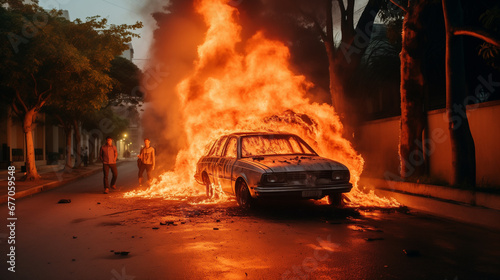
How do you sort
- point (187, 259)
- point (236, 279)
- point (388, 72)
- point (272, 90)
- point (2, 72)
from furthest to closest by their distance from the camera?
point (388, 72) → point (2, 72) → point (272, 90) → point (187, 259) → point (236, 279)

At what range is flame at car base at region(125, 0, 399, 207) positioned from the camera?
12484 millimetres

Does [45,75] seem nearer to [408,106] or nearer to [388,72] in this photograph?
[408,106]

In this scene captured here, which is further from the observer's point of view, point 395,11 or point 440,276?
point 395,11

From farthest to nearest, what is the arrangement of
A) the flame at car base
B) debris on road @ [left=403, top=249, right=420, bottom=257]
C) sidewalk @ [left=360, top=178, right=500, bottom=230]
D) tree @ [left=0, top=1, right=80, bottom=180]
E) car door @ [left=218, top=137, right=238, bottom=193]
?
tree @ [left=0, top=1, right=80, bottom=180]
the flame at car base
car door @ [left=218, top=137, right=238, bottom=193]
sidewalk @ [left=360, top=178, right=500, bottom=230]
debris on road @ [left=403, top=249, right=420, bottom=257]

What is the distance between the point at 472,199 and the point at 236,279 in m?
A: 5.97

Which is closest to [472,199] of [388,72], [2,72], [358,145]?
[358,145]

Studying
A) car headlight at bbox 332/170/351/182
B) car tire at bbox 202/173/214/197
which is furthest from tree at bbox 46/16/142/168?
car headlight at bbox 332/170/351/182

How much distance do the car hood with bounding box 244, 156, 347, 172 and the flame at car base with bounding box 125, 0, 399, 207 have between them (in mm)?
3243

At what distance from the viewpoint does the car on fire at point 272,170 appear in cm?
780

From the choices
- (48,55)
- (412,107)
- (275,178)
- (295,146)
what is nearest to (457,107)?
(412,107)

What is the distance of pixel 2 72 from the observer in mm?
15055

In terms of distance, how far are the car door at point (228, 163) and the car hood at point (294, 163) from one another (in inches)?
23.3

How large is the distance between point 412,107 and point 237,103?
17.8ft

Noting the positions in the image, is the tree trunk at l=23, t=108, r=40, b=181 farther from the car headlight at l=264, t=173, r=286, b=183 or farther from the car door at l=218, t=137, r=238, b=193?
the car headlight at l=264, t=173, r=286, b=183
